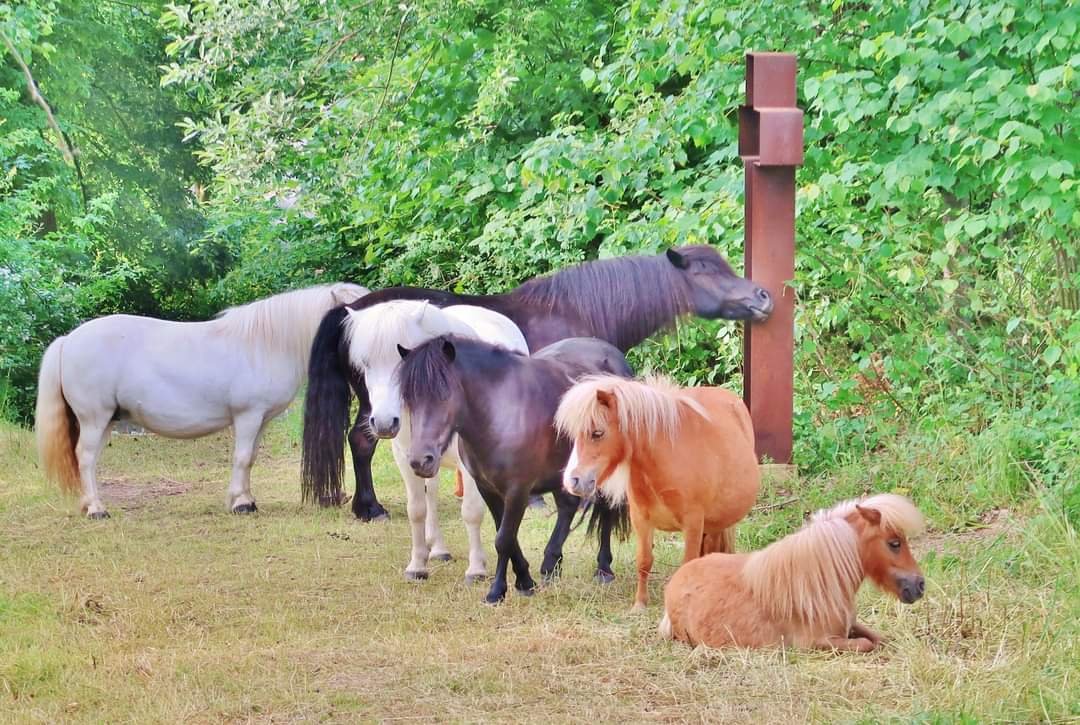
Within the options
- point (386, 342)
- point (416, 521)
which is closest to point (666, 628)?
point (416, 521)

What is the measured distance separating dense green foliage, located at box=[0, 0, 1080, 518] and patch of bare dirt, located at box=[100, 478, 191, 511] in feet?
8.31

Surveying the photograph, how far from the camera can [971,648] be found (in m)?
4.06

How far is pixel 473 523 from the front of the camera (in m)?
5.84

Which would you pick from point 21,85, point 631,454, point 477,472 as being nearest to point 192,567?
point 477,472

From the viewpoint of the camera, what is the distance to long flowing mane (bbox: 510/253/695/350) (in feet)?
23.9

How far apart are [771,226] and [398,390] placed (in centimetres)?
218

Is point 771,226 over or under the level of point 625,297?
over

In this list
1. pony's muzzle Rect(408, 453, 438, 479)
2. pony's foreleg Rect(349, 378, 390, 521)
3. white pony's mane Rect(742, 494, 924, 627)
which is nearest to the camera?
white pony's mane Rect(742, 494, 924, 627)

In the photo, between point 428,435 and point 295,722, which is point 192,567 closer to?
point 428,435

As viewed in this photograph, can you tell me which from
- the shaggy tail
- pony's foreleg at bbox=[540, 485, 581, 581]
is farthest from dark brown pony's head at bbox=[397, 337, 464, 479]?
the shaggy tail

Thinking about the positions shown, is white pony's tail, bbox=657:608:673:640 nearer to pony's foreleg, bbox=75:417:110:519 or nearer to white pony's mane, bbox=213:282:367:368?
white pony's mane, bbox=213:282:367:368

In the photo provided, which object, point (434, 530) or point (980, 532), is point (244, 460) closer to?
point (434, 530)

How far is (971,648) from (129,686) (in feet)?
9.19

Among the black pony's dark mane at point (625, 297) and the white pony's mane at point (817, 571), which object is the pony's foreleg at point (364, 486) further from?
the white pony's mane at point (817, 571)
